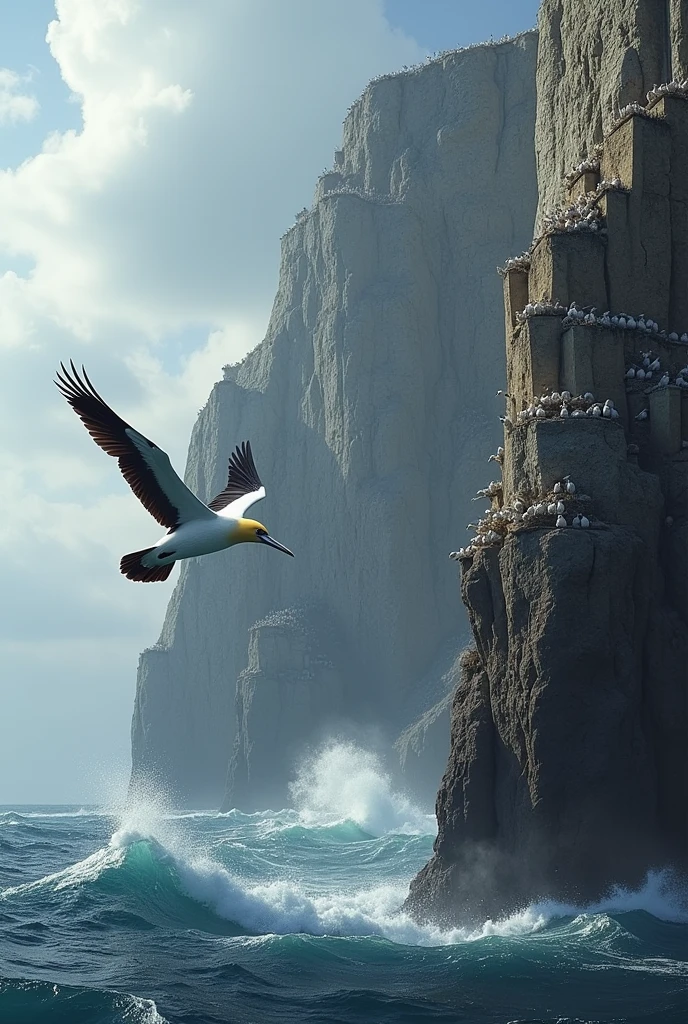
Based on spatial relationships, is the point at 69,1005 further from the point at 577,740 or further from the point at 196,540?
the point at 577,740

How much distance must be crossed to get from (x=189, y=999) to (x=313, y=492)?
6929cm

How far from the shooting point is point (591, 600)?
71.4 feet

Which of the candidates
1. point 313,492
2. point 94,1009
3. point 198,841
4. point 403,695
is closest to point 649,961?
point 94,1009

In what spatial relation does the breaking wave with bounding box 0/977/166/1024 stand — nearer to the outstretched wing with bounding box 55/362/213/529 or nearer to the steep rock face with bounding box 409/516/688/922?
the outstretched wing with bounding box 55/362/213/529

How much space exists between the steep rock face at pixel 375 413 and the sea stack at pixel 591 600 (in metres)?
47.6

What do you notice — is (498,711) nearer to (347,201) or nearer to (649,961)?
(649,961)

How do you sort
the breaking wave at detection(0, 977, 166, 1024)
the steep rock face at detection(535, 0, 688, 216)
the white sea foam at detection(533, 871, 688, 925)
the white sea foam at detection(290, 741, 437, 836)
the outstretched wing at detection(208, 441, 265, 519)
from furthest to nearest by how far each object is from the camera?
the white sea foam at detection(290, 741, 437, 836), the steep rock face at detection(535, 0, 688, 216), the white sea foam at detection(533, 871, 688, 925), the breaking wave at detection(0, 977, 166, 1024), the outstretched wing at detection(208, 441, 265, 519)

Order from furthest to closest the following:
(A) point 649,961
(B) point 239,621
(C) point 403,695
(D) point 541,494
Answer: (B) point 239,621 → (C) point 403,695 → (D) point 541,494 → (A) point 649,961

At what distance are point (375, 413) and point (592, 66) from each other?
160 ft

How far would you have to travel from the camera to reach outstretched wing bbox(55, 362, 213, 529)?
10227mm

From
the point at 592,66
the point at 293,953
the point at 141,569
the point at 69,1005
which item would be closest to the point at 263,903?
the point at 293,953

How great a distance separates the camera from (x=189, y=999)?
1557 cm

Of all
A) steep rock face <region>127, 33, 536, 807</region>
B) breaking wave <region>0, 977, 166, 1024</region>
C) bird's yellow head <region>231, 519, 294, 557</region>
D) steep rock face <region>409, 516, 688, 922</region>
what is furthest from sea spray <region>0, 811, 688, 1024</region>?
steep rock face <region>127, 33, 536, 807</region>

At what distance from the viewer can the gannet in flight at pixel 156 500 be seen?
1025 centimetres
